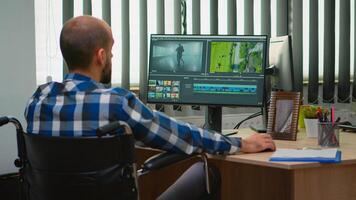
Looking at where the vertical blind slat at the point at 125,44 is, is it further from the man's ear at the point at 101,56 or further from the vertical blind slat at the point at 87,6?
the man's ear at the point at 101,56

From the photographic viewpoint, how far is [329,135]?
2.01m

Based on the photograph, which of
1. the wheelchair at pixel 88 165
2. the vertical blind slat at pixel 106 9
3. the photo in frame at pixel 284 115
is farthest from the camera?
the vertical blind slat at pixel 106 9

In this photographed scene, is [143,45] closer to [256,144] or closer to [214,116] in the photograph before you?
[214,116]

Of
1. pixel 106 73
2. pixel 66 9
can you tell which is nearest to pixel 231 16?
pixel 66 9

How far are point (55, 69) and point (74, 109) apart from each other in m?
1.24

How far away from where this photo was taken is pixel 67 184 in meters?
1.45

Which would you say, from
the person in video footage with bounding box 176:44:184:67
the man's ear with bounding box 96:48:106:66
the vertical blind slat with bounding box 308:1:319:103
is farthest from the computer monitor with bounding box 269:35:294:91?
the man's ear with bounding box 96:48:106:66

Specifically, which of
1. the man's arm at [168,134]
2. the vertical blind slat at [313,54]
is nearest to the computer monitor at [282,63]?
the man's arm at [168,134]

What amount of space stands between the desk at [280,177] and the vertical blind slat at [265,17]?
941mm

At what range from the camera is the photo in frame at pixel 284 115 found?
2166 millimetres

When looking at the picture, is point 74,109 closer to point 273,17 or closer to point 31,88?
point 31,88

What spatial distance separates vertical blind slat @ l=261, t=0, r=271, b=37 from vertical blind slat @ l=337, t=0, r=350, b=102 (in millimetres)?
571

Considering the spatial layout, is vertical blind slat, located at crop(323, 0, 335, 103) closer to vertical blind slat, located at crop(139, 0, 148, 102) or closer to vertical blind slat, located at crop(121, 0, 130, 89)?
vertical blind slat, located at crop(139, 0, 148, 102)

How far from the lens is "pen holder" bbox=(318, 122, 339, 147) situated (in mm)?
2010
